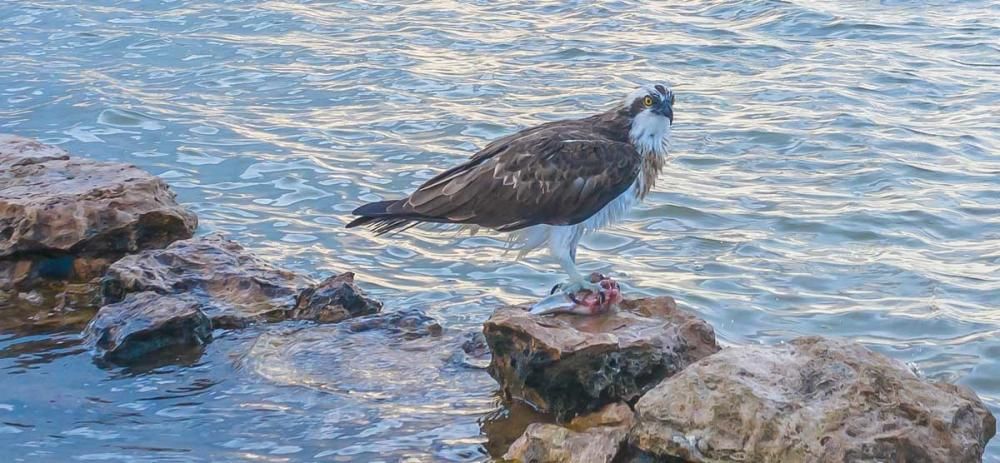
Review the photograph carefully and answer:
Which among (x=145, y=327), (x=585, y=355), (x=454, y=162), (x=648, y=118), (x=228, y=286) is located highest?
(x=648, y=118)

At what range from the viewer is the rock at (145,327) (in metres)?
7.82

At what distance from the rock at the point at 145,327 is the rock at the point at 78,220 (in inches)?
49.1

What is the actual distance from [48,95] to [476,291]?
7.80m

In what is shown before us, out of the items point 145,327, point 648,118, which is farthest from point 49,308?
point 648,118

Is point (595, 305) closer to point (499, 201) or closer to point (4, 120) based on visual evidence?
point (499, 201)

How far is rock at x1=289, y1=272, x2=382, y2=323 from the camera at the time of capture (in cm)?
870

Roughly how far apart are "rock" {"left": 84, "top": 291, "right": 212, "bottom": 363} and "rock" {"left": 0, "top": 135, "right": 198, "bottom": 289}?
1.25 m

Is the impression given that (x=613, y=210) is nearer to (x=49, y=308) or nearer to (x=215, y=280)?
(x=215, y=280)

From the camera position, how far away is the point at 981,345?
8.77 meters

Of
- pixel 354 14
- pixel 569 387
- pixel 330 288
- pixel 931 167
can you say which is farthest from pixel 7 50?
pixel 569 387

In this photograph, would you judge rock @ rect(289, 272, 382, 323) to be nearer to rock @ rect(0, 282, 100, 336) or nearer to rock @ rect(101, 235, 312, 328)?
rock @ rect(101, 235, 312, 328)

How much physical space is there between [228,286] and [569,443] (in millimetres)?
3419

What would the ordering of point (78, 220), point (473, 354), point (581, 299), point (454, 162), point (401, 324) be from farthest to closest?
point (454, 162) < point (78, 220) < point (401, 324) < point (473, 354) < point (581, 299)

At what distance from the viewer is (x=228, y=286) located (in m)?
8.98
